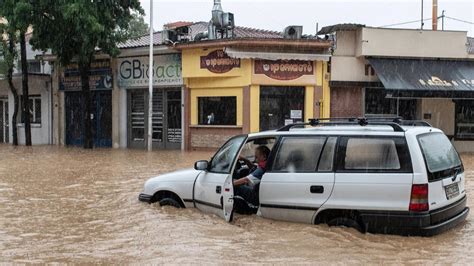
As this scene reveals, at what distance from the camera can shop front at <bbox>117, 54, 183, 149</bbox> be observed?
2127 cm

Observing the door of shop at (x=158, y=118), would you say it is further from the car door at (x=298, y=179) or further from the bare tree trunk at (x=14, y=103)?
the car door at (x=298, y=179)

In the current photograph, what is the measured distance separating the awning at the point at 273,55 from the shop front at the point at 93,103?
677 centimetres

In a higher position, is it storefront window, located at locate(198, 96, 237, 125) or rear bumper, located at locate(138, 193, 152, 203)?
storefront window, located at locate(198, 96, 237, 125)

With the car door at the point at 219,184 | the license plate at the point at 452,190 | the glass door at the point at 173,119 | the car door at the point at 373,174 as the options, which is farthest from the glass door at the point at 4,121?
the license plate at the point at 452,190

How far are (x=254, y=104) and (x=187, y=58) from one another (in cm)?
323

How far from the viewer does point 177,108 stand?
21.4m

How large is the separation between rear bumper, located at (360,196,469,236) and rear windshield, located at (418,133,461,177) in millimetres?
474

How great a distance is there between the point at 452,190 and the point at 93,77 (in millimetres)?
19641

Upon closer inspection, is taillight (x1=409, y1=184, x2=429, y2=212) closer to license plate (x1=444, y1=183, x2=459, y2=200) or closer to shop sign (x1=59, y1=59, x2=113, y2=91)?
license plate (x1=444, y1=183, x2=459, y2=200)

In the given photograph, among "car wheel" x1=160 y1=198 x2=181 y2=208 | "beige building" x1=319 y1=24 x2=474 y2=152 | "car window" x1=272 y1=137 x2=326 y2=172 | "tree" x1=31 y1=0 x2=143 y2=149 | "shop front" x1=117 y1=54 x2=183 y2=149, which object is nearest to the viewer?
"car window" x1=272 y1=137 x2=326 y2=172

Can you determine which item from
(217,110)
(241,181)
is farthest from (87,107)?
(241,181)

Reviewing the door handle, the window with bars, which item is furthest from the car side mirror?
the window with bars

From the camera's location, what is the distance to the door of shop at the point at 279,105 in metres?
19.4

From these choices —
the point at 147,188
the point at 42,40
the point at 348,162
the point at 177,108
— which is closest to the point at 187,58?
the point at 177,108
